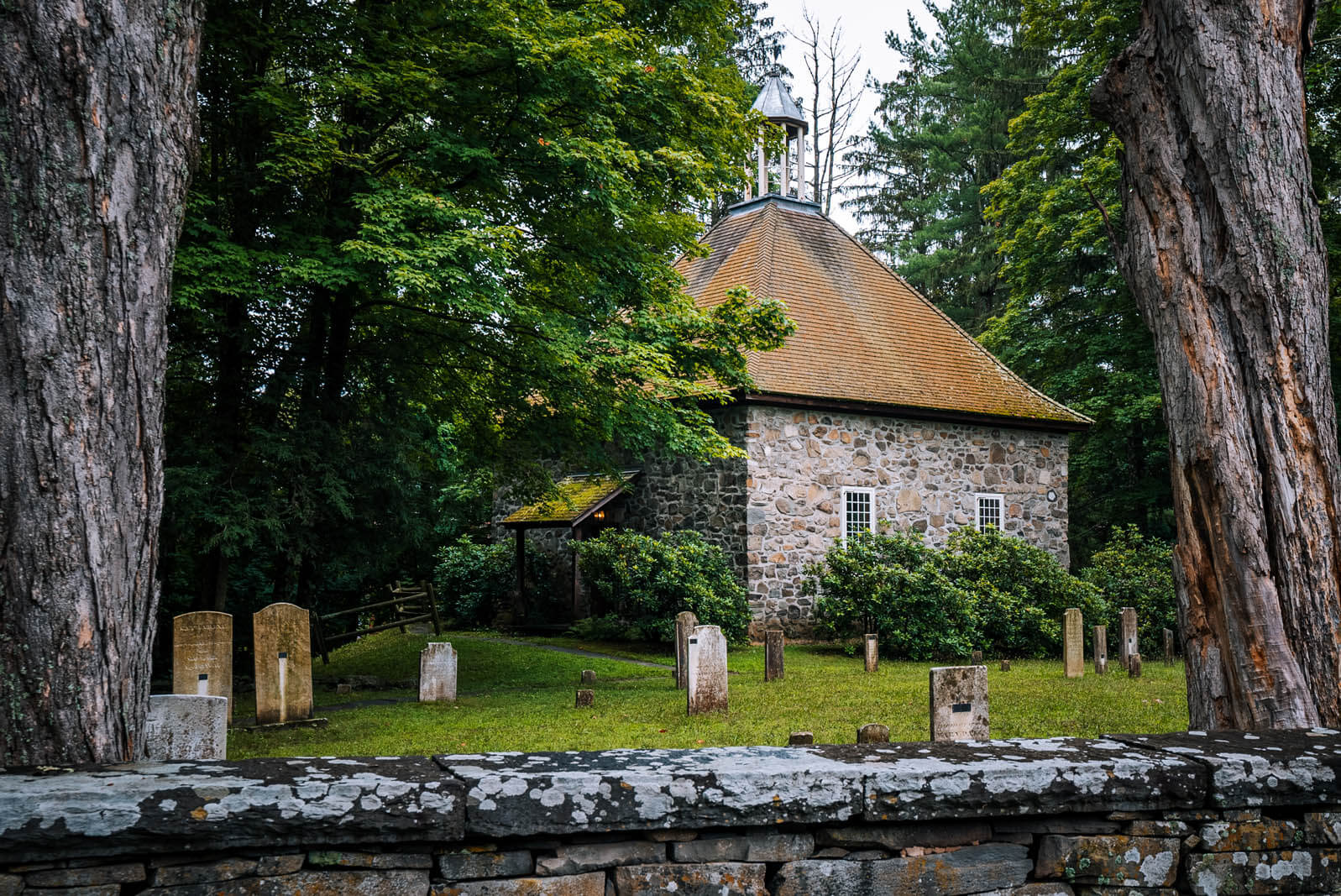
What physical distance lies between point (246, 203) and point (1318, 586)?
1104 cm

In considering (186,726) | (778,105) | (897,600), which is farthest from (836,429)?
(186,726)

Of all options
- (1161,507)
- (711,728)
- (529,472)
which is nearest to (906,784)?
(711,728)

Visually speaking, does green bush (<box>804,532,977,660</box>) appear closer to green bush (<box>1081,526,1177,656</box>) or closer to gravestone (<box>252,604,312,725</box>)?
green bush (<box>1081,526,1177,656</box>)

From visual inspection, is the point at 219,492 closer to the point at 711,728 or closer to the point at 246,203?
the point at 246,203

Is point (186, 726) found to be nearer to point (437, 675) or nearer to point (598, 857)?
point (598, 857)

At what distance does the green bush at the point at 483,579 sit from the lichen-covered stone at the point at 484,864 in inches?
764

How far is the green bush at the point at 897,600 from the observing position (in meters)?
16.6

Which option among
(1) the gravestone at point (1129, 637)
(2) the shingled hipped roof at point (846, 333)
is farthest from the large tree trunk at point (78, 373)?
(2) the shingled hipped roof at point (846, 333)

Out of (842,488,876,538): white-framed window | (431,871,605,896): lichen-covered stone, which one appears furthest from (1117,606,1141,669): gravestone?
(431,871,605,896): lichen-covered stone

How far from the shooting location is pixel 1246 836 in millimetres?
3139

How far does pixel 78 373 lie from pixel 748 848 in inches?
104

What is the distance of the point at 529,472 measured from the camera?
1453 centimetres

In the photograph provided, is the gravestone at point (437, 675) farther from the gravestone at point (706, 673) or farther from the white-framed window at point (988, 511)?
the white-framed window at point (988, 511)

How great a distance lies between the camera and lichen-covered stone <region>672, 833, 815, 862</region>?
279 centimetres
